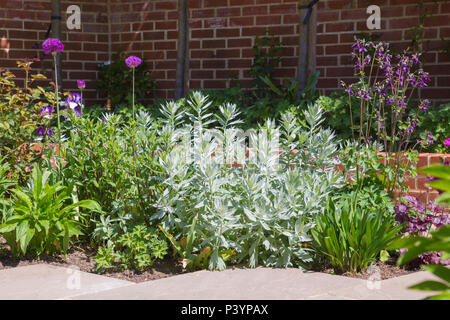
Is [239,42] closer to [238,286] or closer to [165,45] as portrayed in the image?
[165,45]

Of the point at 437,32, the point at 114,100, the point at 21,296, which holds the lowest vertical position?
the point at 21,296

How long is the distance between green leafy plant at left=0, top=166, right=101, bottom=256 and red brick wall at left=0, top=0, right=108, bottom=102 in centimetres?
390

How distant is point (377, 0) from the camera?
21.5 feet

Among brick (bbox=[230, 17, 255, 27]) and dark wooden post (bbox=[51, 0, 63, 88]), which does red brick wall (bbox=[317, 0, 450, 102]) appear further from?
dark wooden post (bbox=[51, 0, 63, 88])

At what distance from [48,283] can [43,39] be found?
5027 mm

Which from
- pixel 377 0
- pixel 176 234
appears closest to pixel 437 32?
pixel 377 0

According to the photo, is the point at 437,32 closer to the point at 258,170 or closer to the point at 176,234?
the point at 258,170

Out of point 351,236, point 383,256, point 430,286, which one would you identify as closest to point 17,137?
point 351,236

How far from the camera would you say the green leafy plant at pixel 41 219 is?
3.62 m

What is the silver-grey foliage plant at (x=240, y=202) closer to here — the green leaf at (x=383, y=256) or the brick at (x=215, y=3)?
the green leaf at (x=383, y=256)

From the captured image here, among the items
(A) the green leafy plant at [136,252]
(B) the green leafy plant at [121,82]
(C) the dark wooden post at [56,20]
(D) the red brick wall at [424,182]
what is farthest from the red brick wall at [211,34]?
(A) the green leafy plant at [136,252]

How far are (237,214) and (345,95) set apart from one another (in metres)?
2.66

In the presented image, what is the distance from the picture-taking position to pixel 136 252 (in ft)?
11.6

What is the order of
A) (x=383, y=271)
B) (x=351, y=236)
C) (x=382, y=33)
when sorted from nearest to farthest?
(x=351, y=236) → (x=383, y=271) → (x=382, y=33)
